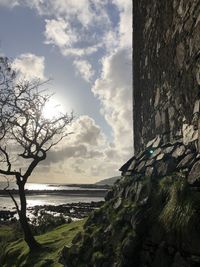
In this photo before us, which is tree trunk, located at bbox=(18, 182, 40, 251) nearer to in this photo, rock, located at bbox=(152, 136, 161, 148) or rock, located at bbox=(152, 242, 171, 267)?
rock, located at bbox=(152, 136, 161, 148)

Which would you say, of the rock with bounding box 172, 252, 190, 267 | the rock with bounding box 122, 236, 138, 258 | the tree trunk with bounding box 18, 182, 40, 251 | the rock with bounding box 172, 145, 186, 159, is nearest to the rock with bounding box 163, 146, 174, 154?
the rock with bounding box 172, 145, 186, 159

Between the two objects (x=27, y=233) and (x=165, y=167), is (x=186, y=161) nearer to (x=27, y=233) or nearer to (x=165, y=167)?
(x=165, y=167)

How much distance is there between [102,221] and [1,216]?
2407 inches

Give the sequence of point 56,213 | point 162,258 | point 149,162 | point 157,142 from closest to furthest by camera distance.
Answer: point 162,258
point 149,162
point 157,142
point 56,213

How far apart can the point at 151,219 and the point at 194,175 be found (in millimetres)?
1233

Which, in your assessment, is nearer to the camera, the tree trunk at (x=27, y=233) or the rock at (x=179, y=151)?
the rock at (x=179, y=151)

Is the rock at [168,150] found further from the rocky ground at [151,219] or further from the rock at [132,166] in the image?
the rock at [132,166]

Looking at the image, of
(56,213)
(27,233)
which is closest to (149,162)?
(27,233)

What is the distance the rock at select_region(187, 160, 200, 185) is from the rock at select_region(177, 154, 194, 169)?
0.94 ft

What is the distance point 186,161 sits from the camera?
7.48 meters

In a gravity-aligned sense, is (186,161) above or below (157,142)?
below

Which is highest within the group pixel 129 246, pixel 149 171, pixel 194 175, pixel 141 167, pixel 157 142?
pixel 157 142

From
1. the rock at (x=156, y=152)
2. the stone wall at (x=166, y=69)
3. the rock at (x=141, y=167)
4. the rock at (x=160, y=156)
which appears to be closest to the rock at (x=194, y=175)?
the stone wall at (x=166, y=69)

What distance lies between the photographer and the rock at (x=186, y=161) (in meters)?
7.37
